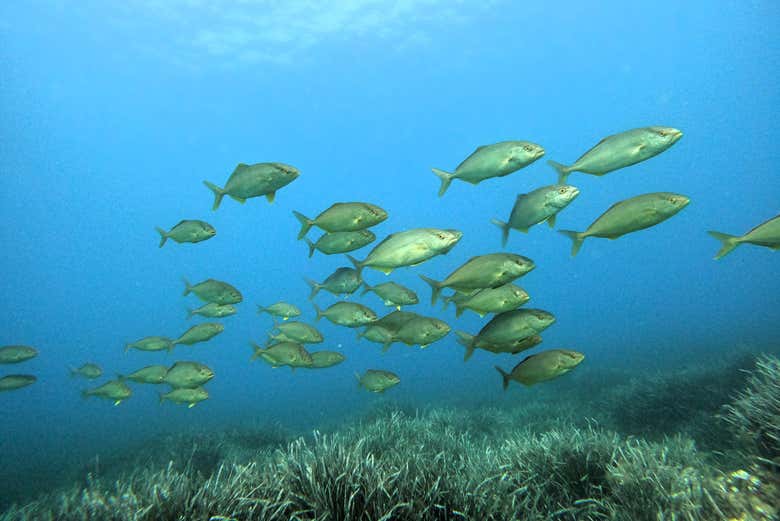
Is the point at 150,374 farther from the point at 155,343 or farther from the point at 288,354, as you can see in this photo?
the point at 288,354

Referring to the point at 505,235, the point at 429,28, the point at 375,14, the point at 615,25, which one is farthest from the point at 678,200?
the point at 615,25

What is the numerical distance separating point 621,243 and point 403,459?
169223 mm

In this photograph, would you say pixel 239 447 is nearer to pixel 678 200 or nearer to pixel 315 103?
pixel 678 200

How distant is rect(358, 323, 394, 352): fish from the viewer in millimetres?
5206

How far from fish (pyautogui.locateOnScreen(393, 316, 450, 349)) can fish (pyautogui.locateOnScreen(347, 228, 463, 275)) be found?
0.82 m

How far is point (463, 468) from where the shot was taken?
14.0 ft

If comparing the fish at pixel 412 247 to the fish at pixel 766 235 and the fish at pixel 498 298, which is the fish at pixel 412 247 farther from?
the fish at pixel 766 235

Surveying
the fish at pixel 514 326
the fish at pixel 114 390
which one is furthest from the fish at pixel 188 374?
the fish at pixel 514 326

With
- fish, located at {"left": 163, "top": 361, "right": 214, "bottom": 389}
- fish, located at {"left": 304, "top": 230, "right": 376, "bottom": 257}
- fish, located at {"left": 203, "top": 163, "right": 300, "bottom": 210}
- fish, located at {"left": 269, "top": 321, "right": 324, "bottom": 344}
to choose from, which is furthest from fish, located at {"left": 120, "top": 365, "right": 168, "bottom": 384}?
fish, located at {"left": 304, "top": 230, "right": 376, "bottom": 257}

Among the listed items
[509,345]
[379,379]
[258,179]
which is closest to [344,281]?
[379,379]

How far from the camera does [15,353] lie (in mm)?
8570

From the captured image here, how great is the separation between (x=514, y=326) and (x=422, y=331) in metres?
1.25

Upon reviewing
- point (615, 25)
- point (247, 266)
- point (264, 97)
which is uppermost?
point (615, 25)

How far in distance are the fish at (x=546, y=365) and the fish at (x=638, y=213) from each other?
1.05 m
